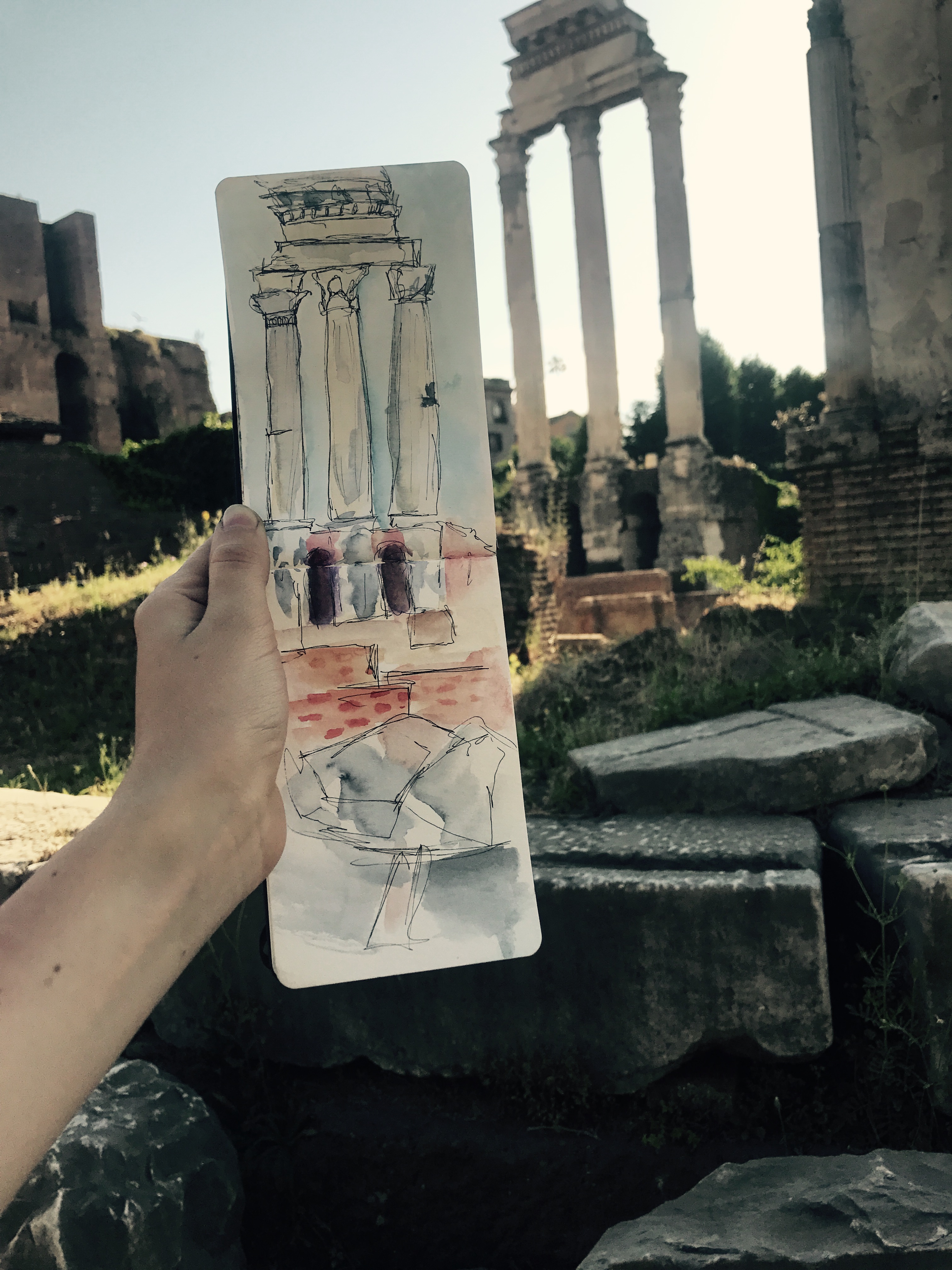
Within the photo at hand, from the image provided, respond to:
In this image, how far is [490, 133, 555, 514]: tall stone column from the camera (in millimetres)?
18516

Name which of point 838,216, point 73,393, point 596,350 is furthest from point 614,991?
point 73,393

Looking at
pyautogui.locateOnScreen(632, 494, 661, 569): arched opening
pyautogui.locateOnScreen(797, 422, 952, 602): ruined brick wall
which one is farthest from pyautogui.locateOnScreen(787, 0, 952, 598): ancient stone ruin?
pyautogui.locateOnScreen(632, 494, 661, 569): arched opening

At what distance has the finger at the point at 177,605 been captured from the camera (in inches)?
50.1

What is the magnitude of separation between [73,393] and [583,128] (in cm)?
1480

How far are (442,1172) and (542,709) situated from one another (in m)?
2.38

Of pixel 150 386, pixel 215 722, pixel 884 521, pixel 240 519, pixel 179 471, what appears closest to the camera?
pixel 215 722

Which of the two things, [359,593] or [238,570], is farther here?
[359,593]

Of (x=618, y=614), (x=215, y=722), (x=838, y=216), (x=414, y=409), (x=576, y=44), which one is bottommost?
(x=618, y=614)

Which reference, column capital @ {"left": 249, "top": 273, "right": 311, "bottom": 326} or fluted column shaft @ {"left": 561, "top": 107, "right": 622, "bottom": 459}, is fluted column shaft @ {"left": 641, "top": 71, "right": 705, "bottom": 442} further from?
column capital @ {"left": 249, "top": 273, "right": 311, "bottom": 326}

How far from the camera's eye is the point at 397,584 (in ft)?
5.26

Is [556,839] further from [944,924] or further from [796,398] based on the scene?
[796,398]

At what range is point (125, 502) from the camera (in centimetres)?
1440

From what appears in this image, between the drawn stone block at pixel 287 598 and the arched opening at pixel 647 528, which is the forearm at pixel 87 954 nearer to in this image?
the drawn stone block at pixel 287 598

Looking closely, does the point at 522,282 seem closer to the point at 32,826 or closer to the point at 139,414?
the point at 139,414
